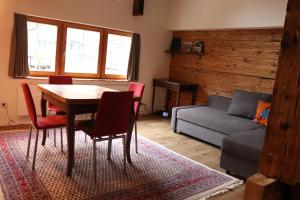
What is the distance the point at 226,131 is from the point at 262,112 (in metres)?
0.67

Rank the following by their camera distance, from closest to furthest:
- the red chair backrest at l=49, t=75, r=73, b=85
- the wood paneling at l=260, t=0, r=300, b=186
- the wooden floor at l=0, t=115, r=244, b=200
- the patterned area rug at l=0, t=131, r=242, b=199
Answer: the wood paneling at l=260, t=0, r=300, b=186, the patterned area rug at l=0, t=131, r=242, b=199, the wooden floor at l=0, t=115, r=244, b=200, the red chair backrest at l=49, t=75, r=73, b=85

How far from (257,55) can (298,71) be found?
3.76 m

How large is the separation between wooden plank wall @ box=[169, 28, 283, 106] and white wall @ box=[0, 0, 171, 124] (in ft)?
1.63

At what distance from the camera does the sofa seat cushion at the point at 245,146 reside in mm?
2583

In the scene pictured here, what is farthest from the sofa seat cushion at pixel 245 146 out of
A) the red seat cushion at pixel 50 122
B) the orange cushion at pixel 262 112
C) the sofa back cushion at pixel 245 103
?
the red seat cushion at pixel 50 122

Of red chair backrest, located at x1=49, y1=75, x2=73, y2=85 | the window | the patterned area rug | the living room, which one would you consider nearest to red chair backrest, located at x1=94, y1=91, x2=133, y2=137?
the living room

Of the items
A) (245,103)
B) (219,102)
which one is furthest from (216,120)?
(219,102)

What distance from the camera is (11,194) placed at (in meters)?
2.10

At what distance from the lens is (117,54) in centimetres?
514

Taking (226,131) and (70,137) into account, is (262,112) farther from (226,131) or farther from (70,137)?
(70,137)

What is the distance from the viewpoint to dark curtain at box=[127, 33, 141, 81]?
5.05 meters

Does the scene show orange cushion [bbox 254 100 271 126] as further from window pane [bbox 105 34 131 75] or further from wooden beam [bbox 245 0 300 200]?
wooden beam [bbox 245 0 300 200]

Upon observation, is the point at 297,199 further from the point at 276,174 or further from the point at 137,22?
the point at 137,22

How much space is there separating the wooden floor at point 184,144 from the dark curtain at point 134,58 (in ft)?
3.17
